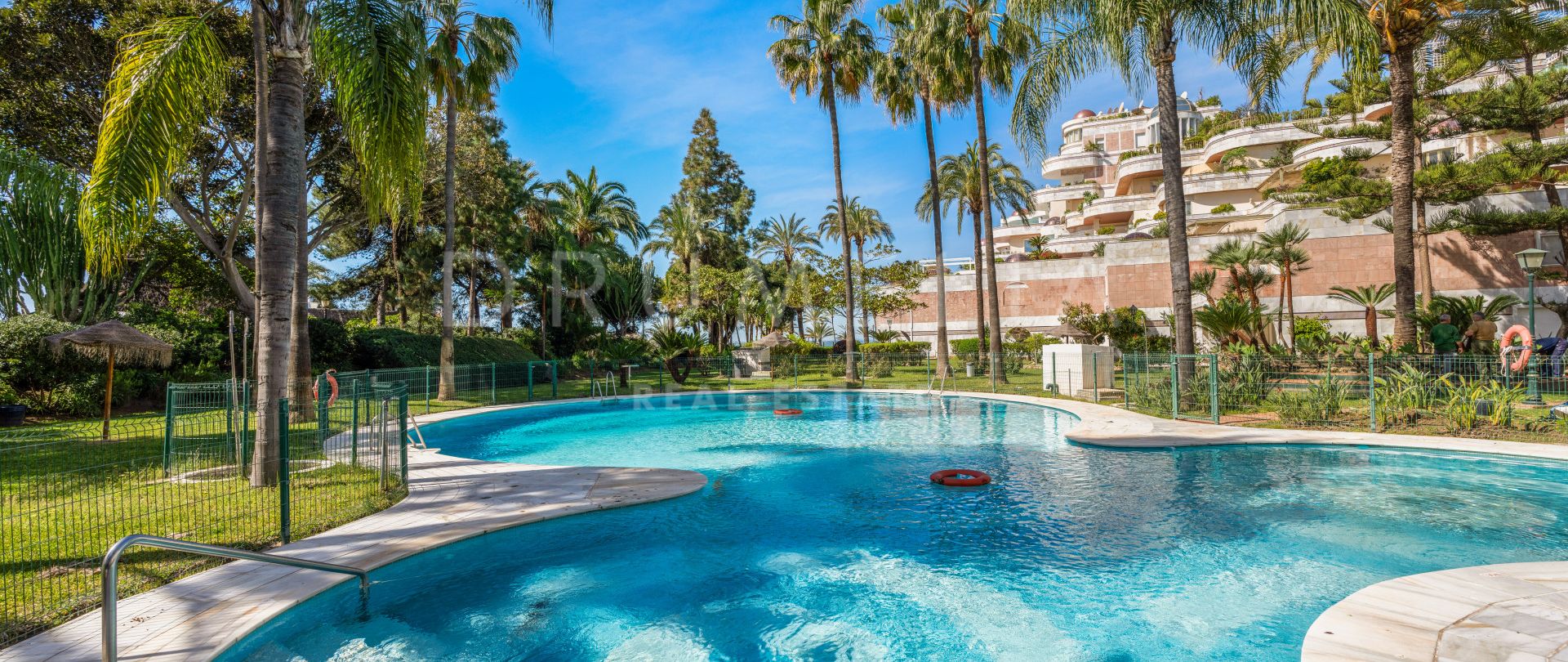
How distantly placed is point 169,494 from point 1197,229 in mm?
47061

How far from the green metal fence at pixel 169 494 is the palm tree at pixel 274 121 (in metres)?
0.88

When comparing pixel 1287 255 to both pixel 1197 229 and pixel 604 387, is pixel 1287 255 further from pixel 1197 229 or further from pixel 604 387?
pixel 604 387

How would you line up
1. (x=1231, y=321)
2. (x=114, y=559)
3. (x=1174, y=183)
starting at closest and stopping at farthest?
(x=114, y=559), (x=1174, y=183), (x=1231, y=321)

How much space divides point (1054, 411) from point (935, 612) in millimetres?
13554

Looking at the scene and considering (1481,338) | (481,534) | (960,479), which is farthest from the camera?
(1481,338)

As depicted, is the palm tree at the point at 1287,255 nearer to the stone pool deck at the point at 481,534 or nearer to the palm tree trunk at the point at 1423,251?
the palm tree trunk at the point at 1423,251

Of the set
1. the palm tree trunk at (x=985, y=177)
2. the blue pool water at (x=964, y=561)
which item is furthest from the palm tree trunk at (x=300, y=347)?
the palm tree trunk at (x=985, y=177)

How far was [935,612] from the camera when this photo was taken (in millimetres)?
5355

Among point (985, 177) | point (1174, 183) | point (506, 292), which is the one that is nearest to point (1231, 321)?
point (1174, 183)

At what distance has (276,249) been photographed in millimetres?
7906

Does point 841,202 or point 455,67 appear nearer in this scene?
point 455,67

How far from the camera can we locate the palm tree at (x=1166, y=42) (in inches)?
568

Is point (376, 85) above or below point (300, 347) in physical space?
above

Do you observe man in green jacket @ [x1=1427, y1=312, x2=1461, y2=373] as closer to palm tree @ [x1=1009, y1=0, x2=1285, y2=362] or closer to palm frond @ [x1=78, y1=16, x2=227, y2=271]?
palm tree @ [x1=1009, y1=0, x2=1285, y2=362]
